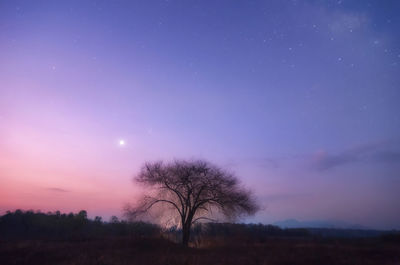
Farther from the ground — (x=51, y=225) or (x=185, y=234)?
(x=185, y=234)

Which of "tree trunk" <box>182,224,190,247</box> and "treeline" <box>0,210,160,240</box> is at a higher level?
"tree trunk" <box>182,224,190,247</box>

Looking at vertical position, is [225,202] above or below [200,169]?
below

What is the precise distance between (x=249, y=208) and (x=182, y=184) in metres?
7.39

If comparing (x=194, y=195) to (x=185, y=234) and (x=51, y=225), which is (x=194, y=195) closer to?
(x=185, y=234)

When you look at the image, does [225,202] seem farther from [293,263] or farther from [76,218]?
[76,218]

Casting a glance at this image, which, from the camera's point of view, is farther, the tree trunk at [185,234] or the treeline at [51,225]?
the treeline at [51,225]

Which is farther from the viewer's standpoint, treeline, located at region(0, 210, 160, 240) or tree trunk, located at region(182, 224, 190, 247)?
treeline, located at region(0, 210, 160, 240)

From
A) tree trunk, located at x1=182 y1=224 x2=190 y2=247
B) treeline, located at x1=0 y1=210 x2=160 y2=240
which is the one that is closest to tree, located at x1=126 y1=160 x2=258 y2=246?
tree trunk, located at x1=182 y1=224 x2=190 y2=247

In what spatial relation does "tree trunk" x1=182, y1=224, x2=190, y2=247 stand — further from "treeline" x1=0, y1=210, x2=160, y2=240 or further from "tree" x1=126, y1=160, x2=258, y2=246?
"treeline" x1=0, y1=210, x2=160, y2=240

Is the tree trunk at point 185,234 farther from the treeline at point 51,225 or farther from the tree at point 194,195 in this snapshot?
the treeline at point 51,225

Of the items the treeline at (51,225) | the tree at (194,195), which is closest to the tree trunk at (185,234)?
the tree at (194,195)

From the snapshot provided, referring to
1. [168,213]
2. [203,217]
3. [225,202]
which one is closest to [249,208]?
[225,202]

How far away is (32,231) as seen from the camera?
70.9 m

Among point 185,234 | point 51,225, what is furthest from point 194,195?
point 51,225
